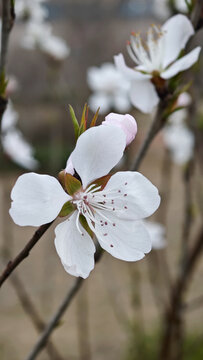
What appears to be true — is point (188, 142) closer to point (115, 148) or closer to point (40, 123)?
point (115, 148)

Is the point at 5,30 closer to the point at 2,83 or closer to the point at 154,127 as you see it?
the point at 2,83

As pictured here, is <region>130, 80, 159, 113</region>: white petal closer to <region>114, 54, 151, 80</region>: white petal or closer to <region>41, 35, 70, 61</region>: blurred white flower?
→ <region>114, 54, 151, 80</region>: white petal

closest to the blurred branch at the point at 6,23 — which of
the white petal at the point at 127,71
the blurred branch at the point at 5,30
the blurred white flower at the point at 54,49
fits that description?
the blurred branch at the point at 5,30

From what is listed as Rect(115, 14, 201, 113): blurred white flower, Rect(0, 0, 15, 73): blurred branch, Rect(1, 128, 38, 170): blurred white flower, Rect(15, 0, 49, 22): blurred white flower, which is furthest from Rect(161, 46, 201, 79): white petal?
Rect(15, 0, 49, 22): blurred white flower

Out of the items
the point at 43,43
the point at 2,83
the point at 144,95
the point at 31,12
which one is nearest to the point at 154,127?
the point at 144,95

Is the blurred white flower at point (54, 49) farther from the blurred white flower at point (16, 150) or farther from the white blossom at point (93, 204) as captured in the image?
the white blossom at point (93, 204)

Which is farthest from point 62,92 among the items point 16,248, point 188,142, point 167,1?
point 16,248
